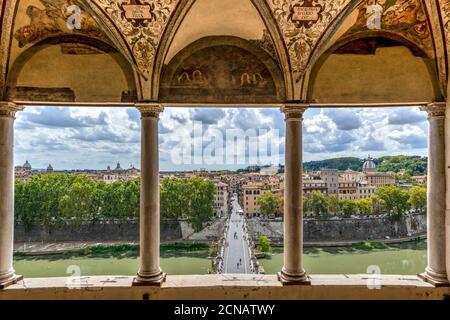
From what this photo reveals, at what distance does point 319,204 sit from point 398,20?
98.0 ft

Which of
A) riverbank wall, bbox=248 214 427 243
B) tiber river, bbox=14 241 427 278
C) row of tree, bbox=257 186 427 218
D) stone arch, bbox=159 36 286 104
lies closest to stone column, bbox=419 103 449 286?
stone arch, bbox=159 36 286 104

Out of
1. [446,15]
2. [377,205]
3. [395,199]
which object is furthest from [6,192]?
[377,205]

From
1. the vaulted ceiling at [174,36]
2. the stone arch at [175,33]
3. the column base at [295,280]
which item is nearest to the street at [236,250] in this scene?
the column base at [295,280]

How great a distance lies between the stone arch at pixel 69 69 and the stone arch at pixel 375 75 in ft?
11.2

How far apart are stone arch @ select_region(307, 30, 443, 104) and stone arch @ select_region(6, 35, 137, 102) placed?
11.2 ft

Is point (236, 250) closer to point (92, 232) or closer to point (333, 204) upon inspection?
point (333, 204)

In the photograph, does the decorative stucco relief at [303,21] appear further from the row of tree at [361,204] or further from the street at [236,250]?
the row of tree at [361,204]

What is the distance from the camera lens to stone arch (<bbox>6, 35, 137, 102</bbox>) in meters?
4.99

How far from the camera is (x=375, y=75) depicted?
5.21m

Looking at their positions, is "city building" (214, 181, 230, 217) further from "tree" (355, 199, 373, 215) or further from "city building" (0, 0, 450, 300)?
"city building" (0, 0, 450, 300)

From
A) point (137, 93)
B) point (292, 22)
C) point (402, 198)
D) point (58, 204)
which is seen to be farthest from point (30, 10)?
point (402, 198)

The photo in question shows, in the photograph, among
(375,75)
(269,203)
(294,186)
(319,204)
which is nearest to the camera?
(294,186)

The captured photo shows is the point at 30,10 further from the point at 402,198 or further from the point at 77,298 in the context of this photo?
the point at 402,198

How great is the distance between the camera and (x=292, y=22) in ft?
15.5
